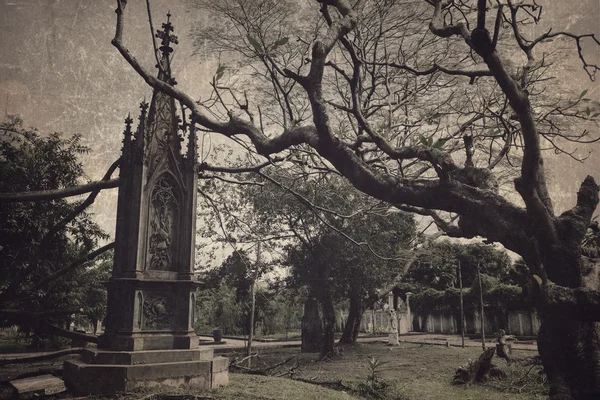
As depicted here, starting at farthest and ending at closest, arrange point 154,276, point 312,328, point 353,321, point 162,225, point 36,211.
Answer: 1. point 353,321
2. point 312,328
3. point 36,211
4. point 162,225
5. point 154,276

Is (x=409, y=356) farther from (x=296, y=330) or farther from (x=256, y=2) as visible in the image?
(x=296, y=330)

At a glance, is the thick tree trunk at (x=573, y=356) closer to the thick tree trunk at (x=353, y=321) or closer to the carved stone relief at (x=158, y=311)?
the carved stone relief at (x=158, y=311)

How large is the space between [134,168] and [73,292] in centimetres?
1380

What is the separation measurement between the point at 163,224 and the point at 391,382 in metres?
6.99

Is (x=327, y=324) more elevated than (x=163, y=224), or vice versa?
(x=163, y=224)

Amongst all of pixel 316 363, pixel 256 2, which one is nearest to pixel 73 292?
pixel 316 363

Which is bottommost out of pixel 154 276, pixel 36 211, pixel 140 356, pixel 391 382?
pixel 391 382

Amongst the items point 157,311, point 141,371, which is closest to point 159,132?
point 157,311

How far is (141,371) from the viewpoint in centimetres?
564

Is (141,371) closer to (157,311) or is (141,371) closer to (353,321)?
(157,311)

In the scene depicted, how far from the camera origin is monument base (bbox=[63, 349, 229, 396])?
5.48 m

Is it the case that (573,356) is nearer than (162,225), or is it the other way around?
(573,356)

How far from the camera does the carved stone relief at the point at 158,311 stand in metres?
6.62

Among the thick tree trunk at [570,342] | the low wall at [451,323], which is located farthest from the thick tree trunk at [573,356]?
the low wall at [451,323]
